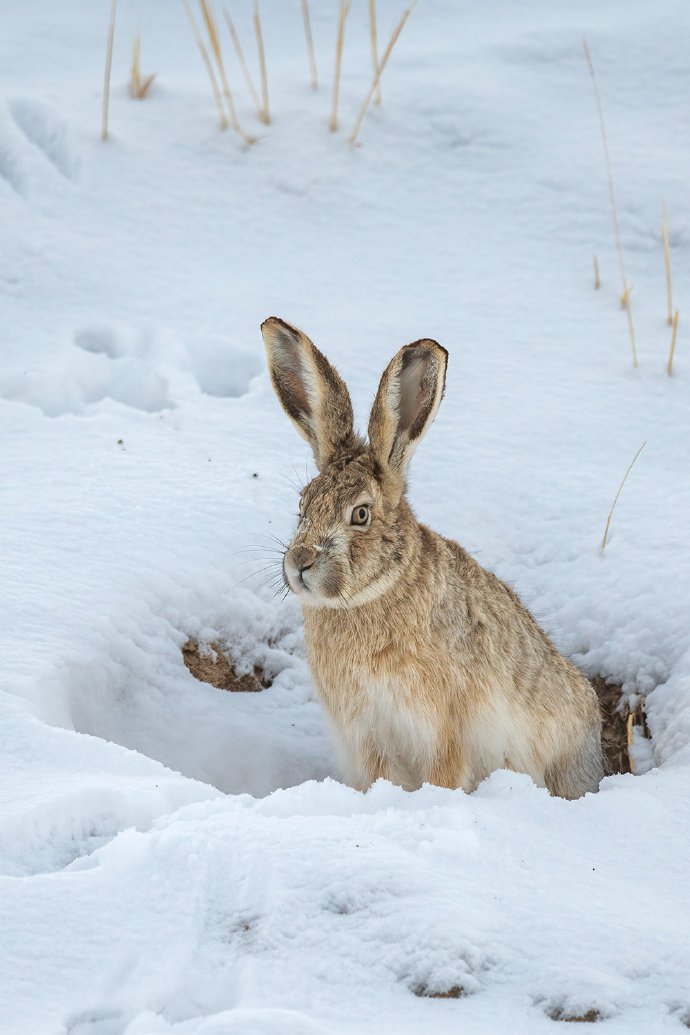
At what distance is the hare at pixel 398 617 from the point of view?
12.1 feet

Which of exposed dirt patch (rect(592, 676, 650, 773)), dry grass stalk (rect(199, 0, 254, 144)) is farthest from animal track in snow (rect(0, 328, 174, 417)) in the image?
exposed dirt patch (rect(592, 676, 650, 773))

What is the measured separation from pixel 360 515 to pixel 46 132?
449 centimetres

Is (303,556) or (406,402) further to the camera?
(406,402)

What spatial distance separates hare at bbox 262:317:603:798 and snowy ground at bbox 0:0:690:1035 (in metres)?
0.40

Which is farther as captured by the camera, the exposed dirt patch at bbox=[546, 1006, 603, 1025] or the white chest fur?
the white chest fur

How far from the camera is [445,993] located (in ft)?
7.74

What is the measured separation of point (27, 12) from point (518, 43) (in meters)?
3.51

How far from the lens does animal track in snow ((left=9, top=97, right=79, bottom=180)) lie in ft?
22.8

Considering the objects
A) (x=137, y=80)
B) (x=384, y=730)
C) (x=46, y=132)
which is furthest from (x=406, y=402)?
(x=137, y=80)

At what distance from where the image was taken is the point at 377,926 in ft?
8.18

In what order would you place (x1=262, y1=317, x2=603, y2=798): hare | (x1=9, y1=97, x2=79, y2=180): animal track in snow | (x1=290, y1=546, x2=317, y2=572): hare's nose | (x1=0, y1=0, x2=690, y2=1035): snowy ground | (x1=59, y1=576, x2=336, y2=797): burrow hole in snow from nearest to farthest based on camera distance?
(x1=0, y1=0, x2=690, y2=1035): snowy ground < (x1=290, y1=546, x2=317, y2=572): hare's nose < (x1=262, y1=317, x2=603, y2=798): hare < (x1=59, y1=576, x2=336, y2=797): burrow hole in snow < (x1=9, y1=97, x2=79, y2=180): animal track in snow

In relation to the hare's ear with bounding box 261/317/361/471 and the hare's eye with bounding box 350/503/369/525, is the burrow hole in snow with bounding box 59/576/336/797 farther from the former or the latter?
the hare's eye with bounding box 350/503/369/525

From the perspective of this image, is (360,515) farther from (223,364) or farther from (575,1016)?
(223,364)

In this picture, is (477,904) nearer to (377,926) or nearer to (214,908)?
(377,926)
